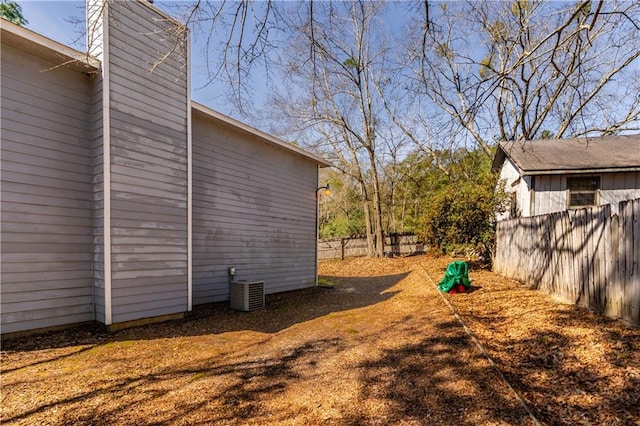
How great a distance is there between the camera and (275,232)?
9.12 meters

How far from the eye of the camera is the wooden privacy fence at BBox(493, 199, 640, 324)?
3877 mm

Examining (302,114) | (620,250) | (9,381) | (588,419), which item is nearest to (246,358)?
(9,381)

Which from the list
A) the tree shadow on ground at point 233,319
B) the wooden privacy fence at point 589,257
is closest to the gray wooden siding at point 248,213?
the tree shadow on ground at point 233,319

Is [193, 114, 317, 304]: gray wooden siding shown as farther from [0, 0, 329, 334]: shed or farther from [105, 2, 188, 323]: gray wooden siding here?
[105, 2, 188, 323]: gray wooden siding

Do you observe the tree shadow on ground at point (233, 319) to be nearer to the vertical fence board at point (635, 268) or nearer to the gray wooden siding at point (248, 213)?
the gray wooden siding at point (248, 213)

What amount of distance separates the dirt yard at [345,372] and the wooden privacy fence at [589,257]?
306 millimetres

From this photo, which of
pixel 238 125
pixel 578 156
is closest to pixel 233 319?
pixel 238 125

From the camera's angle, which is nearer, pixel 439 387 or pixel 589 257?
pixel 439 387

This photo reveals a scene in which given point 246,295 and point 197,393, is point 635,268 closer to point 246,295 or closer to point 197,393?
point 197,393

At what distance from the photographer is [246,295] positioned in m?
6.90

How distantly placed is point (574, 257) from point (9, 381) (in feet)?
23.9

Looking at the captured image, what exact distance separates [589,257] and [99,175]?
731 centimetres

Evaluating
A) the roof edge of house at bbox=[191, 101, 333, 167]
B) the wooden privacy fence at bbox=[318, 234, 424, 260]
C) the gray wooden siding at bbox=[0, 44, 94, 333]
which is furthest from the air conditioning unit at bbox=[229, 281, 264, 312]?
the wooden privacy fence at bbox=[318, 234, 424, 260]

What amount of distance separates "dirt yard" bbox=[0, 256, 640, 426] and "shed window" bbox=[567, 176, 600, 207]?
23.2 feet
